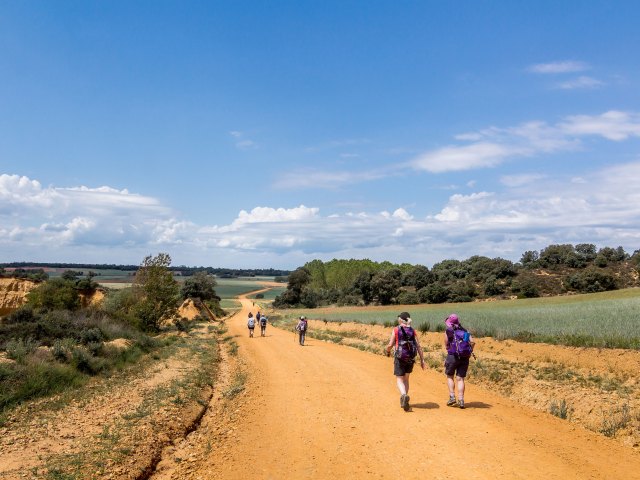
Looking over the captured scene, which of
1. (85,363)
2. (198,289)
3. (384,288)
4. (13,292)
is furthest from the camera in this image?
(384,288)

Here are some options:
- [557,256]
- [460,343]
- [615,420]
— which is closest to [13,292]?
[460,343]

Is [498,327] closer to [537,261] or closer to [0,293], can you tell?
[0,293]

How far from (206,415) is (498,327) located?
19.1 meters

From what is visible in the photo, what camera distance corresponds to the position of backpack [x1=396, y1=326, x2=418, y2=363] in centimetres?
1030

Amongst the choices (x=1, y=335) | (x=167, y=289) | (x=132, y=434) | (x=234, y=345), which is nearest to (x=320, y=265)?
(x=167, y=289)

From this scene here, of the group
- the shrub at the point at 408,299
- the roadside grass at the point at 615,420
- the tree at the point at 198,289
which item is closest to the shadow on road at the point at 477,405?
the roadside grass at the point at 615,420

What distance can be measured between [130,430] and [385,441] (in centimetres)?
589

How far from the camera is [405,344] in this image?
10375 millimetres

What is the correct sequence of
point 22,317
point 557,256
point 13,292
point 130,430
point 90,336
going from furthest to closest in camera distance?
point 557,256
point 13,292
point 22,317
point 90,336
point 130,430

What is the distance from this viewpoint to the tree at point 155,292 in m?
40.7

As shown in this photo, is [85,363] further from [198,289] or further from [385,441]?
[198,289]

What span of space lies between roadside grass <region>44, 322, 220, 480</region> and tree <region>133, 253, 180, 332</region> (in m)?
22.5

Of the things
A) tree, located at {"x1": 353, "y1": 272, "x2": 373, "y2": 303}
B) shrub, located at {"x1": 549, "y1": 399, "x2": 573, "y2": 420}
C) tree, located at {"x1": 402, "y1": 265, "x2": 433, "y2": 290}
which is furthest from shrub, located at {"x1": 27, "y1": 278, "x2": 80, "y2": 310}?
tree, located at {"x1": 402, "y1": 265, "x2": 433, "y2": 290}

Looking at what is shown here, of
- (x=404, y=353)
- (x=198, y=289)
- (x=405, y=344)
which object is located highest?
(x=405, y=344)
